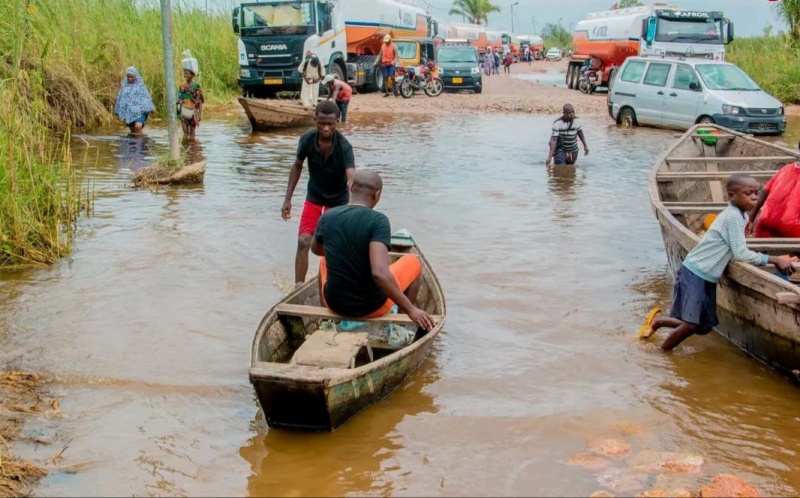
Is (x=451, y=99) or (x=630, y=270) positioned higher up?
(x=451, y=99)

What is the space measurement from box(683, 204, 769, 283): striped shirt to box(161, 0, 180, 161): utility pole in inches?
328

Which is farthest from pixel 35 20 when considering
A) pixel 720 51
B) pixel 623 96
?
pixel 720 51

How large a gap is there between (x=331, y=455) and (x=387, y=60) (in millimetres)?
24428

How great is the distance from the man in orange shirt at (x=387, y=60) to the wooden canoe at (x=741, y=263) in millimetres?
18620

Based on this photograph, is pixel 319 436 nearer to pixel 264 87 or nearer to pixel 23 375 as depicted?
pixel 23 375

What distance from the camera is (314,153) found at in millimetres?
6762

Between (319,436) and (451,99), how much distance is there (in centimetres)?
2267

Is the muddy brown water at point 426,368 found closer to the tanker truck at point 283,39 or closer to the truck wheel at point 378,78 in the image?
the tanker truck at point 283,39

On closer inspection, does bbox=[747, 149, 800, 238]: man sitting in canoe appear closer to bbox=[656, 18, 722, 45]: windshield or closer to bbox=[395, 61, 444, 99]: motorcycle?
bbox=[656, 18, 722, 45]: windshield

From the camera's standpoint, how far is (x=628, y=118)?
19.5 metres

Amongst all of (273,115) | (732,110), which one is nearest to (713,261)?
(732,110)

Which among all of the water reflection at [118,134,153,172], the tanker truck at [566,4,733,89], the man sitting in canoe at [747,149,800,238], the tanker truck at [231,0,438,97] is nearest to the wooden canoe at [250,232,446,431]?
the man sitting in canoe at [747,149,800,238]

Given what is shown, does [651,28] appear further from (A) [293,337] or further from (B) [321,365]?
(B) [321,365]

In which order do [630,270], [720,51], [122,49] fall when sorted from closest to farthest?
[630,270] < [122,49] < [720,51]
